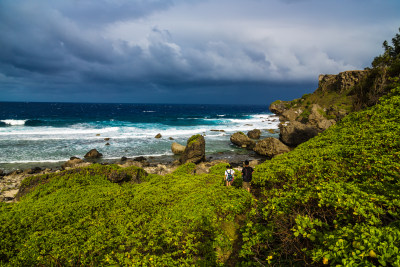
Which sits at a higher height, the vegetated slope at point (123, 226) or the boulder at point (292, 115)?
the boulder at point (292, 115)

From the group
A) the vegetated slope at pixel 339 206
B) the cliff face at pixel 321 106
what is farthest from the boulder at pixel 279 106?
the vegetated slope at pixel 339 206

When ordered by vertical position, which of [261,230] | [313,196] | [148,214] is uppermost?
[313,196]

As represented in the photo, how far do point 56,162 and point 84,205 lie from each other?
70.8ft

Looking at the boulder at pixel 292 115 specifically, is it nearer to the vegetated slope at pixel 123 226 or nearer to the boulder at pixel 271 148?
the boulder at pixel 271 148

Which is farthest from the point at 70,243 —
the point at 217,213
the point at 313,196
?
the point at 313,196

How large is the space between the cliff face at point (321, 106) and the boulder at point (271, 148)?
546 centimetres

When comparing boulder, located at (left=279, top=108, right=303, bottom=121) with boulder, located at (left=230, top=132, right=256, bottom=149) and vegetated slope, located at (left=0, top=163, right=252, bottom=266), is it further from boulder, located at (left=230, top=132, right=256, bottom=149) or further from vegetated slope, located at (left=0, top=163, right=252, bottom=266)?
vegetated slope, located at (left=0, top=163, right=252, bottom=266)

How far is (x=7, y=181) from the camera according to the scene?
1908cm

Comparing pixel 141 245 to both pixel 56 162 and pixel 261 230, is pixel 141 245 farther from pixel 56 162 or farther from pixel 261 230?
pixel 56 162

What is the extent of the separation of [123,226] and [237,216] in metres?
4.82

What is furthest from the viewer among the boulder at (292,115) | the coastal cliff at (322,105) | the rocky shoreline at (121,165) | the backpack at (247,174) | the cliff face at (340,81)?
the boulder at (292,115)

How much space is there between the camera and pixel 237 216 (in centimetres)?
845

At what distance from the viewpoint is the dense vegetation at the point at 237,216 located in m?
4.21

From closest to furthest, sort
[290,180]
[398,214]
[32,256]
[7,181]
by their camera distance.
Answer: [398,214], [32,256], [290,180], [7,181]
